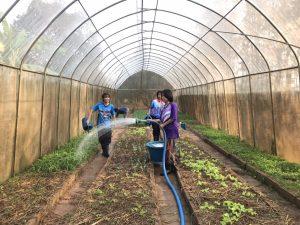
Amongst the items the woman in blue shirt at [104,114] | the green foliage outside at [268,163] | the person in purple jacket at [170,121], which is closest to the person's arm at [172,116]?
the person in purple jacket at [170,121]

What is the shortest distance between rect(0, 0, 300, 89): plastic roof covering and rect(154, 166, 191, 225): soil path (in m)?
3.71

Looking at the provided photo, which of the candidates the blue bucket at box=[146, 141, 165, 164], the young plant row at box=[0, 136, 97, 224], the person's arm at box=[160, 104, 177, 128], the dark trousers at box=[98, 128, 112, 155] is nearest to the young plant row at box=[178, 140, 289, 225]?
the blue bucket at box=[146, 141, 165, 164]

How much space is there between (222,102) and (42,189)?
914 cm

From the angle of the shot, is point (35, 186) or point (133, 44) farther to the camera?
point (133, 44)

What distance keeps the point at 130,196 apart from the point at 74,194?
116cm

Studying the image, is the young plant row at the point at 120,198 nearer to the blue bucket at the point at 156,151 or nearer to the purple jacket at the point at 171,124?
the blue bucket at the point at 156,151

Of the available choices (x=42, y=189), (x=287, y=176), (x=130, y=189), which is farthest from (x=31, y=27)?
(x=287, y=176)

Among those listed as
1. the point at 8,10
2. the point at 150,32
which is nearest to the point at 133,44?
the point at 150,32

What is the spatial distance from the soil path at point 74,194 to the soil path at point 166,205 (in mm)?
1396

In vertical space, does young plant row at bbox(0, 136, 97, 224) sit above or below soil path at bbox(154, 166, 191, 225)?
above

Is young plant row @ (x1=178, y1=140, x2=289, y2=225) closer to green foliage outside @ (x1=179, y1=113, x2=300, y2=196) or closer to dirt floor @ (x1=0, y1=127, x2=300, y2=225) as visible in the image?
dirt floor @ (x1=0, y1=127, x2=300, y2=225)

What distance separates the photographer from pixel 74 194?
5.56 metres

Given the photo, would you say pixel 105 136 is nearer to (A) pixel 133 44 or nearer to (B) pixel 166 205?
(B) pixel 166 205

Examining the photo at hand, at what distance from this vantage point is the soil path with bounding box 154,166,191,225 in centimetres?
450
